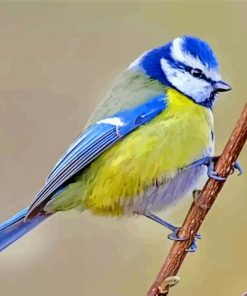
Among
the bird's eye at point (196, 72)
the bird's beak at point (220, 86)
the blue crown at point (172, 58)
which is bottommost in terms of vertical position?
the bird's beak at point (220, 86)

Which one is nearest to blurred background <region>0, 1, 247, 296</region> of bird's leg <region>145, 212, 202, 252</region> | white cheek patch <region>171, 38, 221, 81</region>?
bird's leg <region>145, 212, 202, 252</region>

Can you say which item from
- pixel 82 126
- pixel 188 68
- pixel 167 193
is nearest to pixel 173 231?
pixel 167 193

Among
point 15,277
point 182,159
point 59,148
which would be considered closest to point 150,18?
point 59,148

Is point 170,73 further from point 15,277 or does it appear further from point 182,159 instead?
point 15,277

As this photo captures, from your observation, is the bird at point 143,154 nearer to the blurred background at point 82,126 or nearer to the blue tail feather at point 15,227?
the blue tail feather at point 15,227

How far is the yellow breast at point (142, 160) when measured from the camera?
2.28 ft

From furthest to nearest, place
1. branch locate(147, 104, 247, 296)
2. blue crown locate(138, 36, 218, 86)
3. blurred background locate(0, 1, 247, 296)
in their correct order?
blurred background locate(0, 1, 247, 296) → blue crown locate(138, 36, 218, 86) → branch locate(147, 104, 247, 296)

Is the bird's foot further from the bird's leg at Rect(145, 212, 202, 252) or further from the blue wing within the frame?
the blue wing

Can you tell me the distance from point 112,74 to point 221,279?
1.15ft

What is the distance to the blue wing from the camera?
0.68 m

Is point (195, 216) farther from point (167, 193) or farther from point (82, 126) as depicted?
point (82, 126)

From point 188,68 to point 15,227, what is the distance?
225mm

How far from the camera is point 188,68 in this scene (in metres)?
0.70

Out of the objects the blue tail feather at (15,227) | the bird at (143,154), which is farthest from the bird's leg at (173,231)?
the blue tail feather at (15,227)
